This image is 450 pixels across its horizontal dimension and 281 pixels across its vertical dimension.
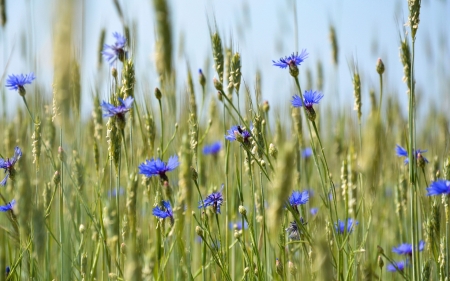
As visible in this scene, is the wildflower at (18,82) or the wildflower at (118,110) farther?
the wildflower at (18,82)

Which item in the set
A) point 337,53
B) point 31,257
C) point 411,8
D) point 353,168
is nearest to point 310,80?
point 337,53

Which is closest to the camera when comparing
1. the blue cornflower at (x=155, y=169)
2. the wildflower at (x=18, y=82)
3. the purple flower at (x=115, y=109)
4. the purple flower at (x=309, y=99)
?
the purple flower at (x=115, y=109)

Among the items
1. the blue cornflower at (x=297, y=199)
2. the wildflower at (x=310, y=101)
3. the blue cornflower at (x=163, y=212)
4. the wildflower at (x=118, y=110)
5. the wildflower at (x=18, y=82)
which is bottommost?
the blue cornflower at (x=163, y=212)

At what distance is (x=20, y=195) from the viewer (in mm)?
700

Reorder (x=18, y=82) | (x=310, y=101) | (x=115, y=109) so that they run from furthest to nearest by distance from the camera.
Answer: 1. (x=18, y=82)
2. (x=310, y=101)
3. (x=115, y=109)

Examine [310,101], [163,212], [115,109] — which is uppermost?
[310,101]

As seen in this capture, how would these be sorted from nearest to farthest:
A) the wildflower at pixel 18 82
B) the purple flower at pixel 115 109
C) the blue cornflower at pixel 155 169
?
the purple flower at pixel 115 109 → the blue cornflower at pixel 155 169 → the wildflower at pixel 18 82

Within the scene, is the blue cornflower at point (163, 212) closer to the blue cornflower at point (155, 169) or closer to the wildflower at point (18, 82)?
the blue cornflower at point (155, 169)

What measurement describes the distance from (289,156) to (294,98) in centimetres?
62

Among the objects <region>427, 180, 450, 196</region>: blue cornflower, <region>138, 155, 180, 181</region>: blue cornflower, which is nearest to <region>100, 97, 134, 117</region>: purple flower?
<region>138, 155, 180, 181</region>: blue cornflower

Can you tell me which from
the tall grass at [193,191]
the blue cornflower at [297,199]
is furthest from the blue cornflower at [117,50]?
the blue cornflower at [297,199]

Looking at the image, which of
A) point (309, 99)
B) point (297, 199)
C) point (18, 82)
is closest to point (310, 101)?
point (309, 99)

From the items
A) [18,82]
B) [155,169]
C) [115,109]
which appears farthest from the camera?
[18,82]

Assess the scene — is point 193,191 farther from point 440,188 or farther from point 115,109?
point 440,188
